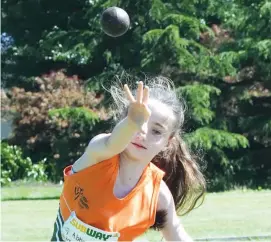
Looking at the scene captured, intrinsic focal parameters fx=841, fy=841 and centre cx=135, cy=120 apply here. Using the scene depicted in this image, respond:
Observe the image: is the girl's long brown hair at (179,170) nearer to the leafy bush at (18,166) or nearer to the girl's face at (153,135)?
the girl's face at (153,135)

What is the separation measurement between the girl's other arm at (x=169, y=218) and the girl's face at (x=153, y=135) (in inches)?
10.8

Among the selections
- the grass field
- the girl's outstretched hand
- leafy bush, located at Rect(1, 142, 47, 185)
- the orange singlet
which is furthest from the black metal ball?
leafy bush, located at Rect(1, 142, 47, 185)

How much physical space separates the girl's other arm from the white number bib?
0.41 m

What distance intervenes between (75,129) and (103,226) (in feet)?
58.5

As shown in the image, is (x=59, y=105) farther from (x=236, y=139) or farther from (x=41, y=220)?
(x=41, y=220)

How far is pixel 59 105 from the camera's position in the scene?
2150 centimetres

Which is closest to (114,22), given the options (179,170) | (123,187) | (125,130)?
(179,170)

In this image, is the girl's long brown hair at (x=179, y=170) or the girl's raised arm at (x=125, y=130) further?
the girl's long brown hair at (x=179, y=170)

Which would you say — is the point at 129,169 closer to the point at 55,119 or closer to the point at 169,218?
the point at 169,218

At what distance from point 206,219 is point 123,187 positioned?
586 cm

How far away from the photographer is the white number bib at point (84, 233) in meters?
3.84

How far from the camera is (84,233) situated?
3.84 meters

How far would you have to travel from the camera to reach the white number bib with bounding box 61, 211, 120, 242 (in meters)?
3.84

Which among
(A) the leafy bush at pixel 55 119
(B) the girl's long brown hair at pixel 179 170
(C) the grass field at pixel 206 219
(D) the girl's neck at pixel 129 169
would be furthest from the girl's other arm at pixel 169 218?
(A) the leafy bush at pixel 55 119
